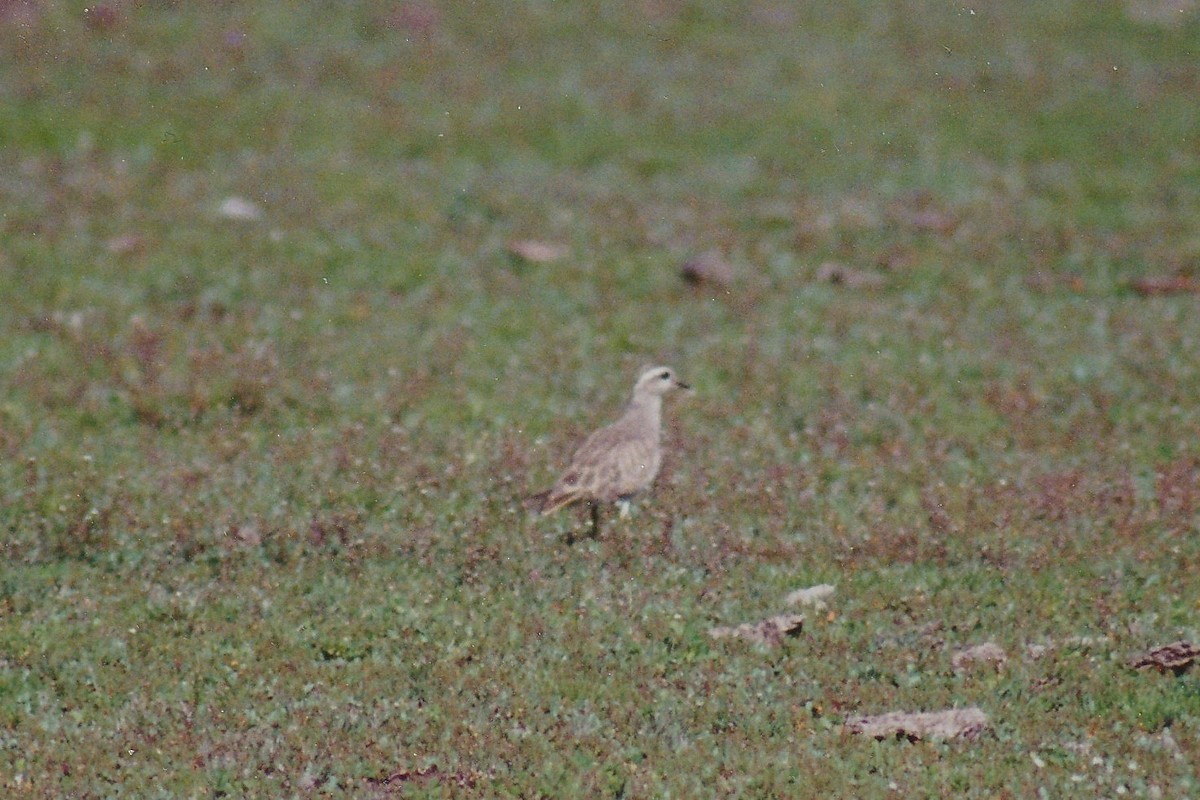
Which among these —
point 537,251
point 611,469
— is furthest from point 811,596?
point 537,251

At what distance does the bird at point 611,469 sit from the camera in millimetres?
16969

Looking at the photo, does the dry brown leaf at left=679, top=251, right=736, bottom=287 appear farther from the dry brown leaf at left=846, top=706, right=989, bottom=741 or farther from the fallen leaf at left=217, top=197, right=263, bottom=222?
the dry brown leaf at left=846, top=706, right=989, bottom=741

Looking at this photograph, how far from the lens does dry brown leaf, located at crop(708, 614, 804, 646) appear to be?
1441 cm

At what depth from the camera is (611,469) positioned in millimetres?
17031

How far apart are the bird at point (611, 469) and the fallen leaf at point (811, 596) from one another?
2.27 meters

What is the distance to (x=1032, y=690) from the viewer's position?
43.8 ft

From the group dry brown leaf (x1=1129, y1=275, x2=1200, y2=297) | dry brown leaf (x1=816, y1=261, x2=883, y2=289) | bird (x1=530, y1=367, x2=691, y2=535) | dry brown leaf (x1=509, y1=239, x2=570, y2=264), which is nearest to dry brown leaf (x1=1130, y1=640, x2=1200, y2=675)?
bird (x1=530, y1=367, x2=691, y2=535)

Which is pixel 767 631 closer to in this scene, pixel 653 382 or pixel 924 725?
pixel 924 725

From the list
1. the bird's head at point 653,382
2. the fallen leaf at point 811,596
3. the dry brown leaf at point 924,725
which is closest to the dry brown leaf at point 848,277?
the bird's head at point 653,382

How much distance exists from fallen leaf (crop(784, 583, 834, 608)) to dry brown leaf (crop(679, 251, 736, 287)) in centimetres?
1203

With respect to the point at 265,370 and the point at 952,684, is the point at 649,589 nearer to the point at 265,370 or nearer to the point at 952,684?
the point at 952,684

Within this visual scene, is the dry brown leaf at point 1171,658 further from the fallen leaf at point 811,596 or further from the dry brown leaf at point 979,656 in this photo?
the fallen leaf at point 811,596

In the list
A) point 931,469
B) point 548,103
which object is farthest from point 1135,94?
point 931,469

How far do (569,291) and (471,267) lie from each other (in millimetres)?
1871
